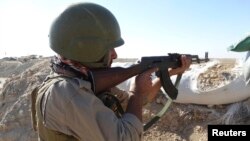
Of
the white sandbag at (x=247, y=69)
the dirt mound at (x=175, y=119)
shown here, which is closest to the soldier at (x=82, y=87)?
the white sandbag at (x=247, y=69)

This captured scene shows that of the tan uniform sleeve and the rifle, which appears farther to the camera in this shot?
the rifle

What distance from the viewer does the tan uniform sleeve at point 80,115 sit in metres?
1.79

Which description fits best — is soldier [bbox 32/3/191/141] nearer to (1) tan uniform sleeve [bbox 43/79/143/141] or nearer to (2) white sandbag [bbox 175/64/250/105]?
(1) tan uniform sleeve [bbox 43/79/143/141]

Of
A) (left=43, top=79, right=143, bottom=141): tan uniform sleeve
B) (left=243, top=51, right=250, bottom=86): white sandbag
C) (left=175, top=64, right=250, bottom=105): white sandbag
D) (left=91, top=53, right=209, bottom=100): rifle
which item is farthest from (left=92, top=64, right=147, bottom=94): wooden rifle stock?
(left=175, top=64, right=250, bottom=105): white sandbag

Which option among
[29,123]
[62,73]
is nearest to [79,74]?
[62,73]

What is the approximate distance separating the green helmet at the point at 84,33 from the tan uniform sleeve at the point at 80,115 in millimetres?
198

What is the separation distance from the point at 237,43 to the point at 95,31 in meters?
2.88

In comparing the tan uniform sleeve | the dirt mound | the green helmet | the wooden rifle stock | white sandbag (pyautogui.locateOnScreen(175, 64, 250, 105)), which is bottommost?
the dirt mound

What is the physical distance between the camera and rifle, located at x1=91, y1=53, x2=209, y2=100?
2018 mm

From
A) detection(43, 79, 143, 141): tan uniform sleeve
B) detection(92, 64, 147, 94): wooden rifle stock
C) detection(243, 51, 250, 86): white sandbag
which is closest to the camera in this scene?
detection(43, 79, 143, 141): tan uniform sleeve

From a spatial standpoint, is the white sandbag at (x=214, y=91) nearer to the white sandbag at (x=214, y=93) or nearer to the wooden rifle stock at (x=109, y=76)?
the white sandbag at (x=214, y=93)

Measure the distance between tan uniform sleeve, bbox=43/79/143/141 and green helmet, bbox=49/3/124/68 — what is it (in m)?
0.20

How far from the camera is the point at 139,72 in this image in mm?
2246

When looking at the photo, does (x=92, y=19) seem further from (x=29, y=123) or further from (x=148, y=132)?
(x=29, y=123)
